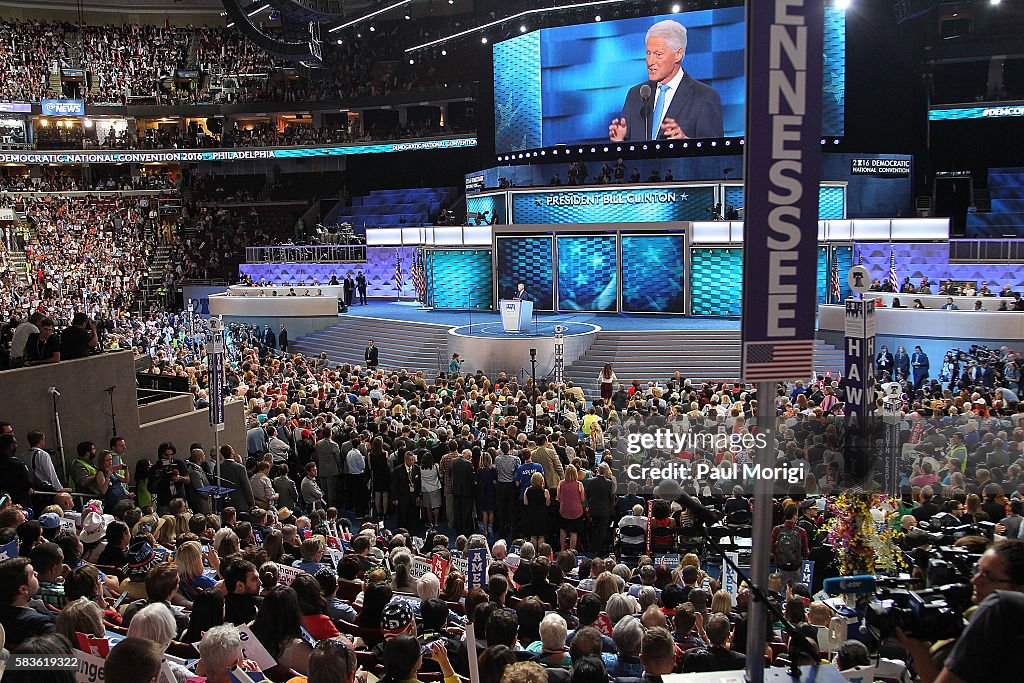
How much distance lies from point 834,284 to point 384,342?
13524 millimetres

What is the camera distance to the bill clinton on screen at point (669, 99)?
33.2m

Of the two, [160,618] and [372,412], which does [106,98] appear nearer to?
[372,412]

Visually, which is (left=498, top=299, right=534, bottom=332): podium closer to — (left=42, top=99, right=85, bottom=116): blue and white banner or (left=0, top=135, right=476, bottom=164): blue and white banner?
(left=0, top=135, right=476, bottom=164): blue and white banner

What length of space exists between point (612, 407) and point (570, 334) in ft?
22.7

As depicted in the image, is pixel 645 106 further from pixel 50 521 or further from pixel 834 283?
pixel 50 521

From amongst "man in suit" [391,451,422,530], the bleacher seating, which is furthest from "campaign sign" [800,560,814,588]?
the bleacher seating

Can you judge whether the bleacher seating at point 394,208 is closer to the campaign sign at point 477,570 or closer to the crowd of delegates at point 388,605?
the crowd of delegates at point 388,605

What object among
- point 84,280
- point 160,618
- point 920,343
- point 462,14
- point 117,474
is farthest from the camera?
point 462,14

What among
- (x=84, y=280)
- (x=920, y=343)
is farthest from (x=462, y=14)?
(x=920, y=343)

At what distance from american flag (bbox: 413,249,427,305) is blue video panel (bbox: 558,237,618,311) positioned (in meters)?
6.35

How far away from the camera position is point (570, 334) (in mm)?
23438

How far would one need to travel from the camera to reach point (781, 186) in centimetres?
380

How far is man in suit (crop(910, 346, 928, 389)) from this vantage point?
66.5ft

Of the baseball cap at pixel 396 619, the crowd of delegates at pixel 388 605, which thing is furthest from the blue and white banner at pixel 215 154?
the baseball cap at pixel 396 619
